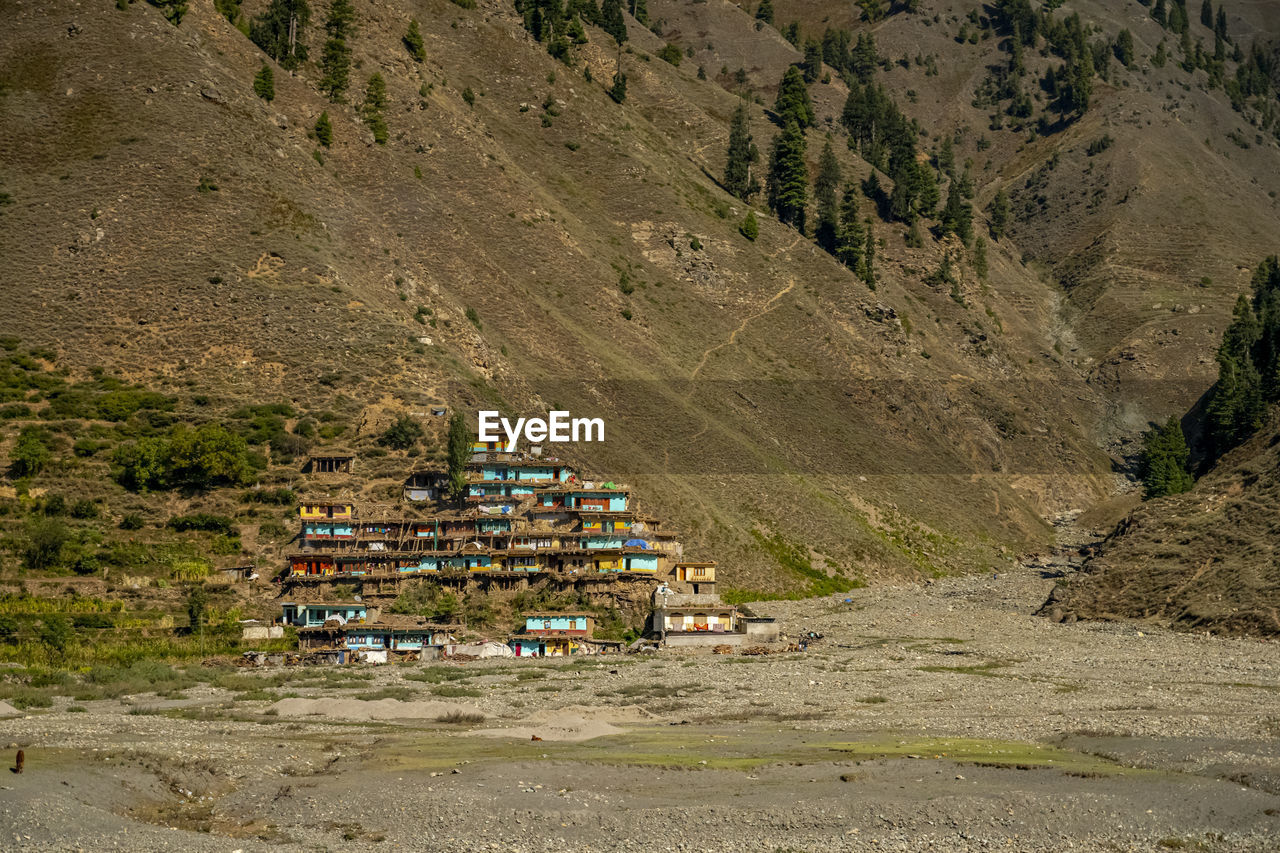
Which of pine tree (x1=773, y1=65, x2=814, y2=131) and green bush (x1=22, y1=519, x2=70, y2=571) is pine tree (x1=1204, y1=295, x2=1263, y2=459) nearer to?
pine tree (x1=773, y1=65, x2=814, y2=131)

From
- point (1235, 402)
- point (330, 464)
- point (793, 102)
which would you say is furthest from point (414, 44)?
point (1235, 402)

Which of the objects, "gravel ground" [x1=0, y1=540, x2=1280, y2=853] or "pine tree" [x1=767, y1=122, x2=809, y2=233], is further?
"pine tree" [x1=767, y1=122, x2=809, y2=233]

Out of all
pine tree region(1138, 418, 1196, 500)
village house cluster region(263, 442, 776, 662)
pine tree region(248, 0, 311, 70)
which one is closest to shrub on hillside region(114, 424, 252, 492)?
village house cluster region(263, 442, 776, 662)

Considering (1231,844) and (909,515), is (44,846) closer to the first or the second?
(1231,844)

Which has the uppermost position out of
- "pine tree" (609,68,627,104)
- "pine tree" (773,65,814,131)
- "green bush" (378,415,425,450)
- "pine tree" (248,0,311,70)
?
"pine tree" (773,65,814,131)

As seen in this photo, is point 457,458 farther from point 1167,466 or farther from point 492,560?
point 1167,466

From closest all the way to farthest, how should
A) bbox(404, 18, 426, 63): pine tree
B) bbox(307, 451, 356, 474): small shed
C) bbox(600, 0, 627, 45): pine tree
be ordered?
bbox(307, 451, 356, 474): small shed, bbox(404, 18, 426, 63): pine tree, bbox(600, 0, 627, 45): pine tree

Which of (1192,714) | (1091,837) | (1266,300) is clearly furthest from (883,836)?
(1266,300)
